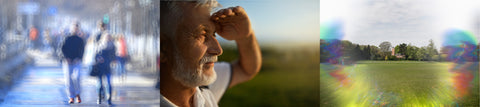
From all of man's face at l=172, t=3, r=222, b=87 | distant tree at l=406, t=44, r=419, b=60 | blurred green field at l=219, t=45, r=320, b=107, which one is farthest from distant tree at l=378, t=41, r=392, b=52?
man's face at l=172, t=3, r=222, b=87

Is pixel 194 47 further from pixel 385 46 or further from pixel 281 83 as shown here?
pixel 385 46

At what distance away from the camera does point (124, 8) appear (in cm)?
134

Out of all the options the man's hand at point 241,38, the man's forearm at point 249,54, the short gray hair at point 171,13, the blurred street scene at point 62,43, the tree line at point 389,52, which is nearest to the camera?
the blurred street scene at point 62,43

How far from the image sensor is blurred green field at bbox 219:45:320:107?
6.22 ft

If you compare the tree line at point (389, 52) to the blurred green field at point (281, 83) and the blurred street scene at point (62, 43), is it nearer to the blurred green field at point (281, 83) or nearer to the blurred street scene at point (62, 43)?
the blurred green field at point (281, 83)

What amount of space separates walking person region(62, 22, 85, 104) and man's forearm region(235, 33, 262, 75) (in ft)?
2.24

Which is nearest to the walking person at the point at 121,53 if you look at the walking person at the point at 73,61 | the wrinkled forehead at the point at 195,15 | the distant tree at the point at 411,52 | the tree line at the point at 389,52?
the walking person at the point at 73,61

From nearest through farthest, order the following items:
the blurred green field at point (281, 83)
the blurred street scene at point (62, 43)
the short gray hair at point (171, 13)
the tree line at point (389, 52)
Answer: the blurred street scene at point (62, 43), the short gray hair at point (171, 13), the blurred green field at point (281, 83), the tree line at point (389, 52)

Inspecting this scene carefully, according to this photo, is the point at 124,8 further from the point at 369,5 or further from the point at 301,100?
the point at 369,5

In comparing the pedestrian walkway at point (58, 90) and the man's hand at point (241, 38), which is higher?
the man's hand at point (241, 38)

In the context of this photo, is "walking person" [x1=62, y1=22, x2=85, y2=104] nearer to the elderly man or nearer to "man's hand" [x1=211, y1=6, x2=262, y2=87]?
the elderly man

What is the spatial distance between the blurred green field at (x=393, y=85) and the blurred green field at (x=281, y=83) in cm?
30

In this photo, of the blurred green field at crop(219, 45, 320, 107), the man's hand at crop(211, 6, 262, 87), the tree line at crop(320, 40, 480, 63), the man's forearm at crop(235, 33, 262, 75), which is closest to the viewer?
the man's hand at crop(211, 6, 262, 87)

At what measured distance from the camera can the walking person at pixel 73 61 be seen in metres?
1.28
